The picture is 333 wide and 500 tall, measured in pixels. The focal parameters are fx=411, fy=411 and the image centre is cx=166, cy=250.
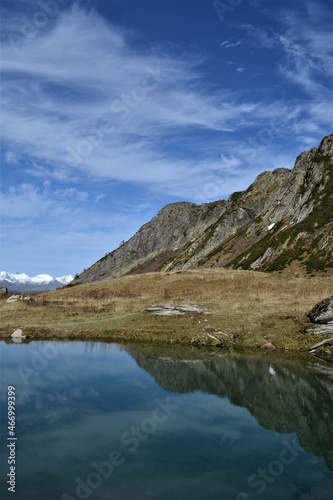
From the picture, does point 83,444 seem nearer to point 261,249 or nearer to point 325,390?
point 325,390

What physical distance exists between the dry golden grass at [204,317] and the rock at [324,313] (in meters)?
1.28

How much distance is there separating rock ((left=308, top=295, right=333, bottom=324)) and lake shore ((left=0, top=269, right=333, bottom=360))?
990 mm

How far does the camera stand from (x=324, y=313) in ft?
119

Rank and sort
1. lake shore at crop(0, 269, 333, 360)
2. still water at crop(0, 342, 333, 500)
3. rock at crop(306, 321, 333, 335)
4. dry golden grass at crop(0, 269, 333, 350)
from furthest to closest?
dry golden grass at crop(0, 269, 333, 350) → lake shore at crop(0, 269, 333, 360) → rock at crop(306, 321, 333, 335) → still water at crop(0, 342, 333, 500)

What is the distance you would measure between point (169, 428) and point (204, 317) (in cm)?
2505

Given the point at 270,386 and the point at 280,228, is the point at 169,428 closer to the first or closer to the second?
the point at 270,386

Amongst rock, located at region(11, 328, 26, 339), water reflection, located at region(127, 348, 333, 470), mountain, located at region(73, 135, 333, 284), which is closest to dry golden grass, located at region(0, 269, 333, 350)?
rock, located at region(11, 328, 26, 339)

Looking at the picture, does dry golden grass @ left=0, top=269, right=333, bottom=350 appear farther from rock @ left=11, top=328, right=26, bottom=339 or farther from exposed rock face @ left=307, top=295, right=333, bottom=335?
exposed rock face @ left=307, top=295, right=333, bottom=335

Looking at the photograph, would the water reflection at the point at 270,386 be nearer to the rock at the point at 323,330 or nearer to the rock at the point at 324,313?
the rock at the point at 323,330

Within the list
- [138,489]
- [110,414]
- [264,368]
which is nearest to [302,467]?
[138,489]

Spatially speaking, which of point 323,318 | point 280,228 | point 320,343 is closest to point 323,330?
point 323,318

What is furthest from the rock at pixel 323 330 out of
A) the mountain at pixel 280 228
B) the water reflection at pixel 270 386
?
the mountain at pixel 280 228

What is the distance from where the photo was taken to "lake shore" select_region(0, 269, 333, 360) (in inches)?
1467

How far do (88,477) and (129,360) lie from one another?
62.8 ft
